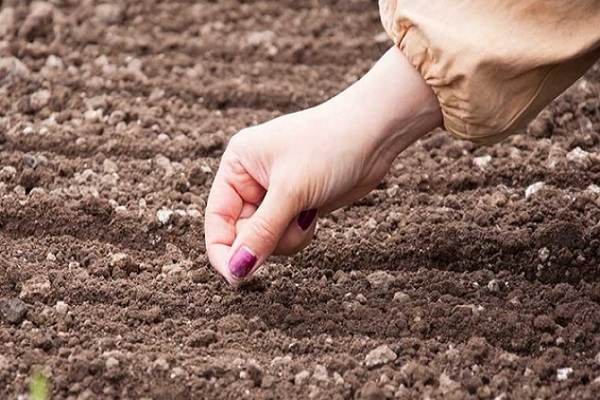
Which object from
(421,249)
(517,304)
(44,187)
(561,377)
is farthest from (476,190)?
(44,187)

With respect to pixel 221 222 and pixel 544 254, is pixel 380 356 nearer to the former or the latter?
pixel 221 222

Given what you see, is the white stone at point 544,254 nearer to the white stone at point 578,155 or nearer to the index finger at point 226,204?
the white stone at point 578,155

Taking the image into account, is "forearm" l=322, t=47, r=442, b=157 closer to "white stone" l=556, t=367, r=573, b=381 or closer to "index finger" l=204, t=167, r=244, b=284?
"index finger" l=204, t=167, r=244, b=284

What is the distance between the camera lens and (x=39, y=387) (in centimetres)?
209

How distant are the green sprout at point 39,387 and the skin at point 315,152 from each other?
1.19 feet

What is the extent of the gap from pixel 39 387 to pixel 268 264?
1.88 ft

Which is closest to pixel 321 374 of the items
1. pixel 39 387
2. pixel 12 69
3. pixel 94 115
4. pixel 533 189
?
pixel 39 387

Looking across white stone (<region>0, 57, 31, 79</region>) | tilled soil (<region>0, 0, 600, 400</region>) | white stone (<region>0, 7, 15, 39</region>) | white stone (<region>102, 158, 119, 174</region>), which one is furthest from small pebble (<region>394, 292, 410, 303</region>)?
white stone (<region>0, 7, 15, 39</region>)

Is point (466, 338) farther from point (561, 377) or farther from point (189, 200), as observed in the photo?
point (189, 200)

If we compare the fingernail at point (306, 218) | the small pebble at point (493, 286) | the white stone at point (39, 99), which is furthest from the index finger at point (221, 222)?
the white stone at point (39, 99)

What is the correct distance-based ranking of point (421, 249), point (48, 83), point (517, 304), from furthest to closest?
point (48, 83) → point (421, 249) → point (517, 304)

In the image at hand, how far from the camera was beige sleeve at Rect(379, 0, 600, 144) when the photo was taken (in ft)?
6.69

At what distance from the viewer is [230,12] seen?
358 cm

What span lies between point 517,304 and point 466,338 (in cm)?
14
